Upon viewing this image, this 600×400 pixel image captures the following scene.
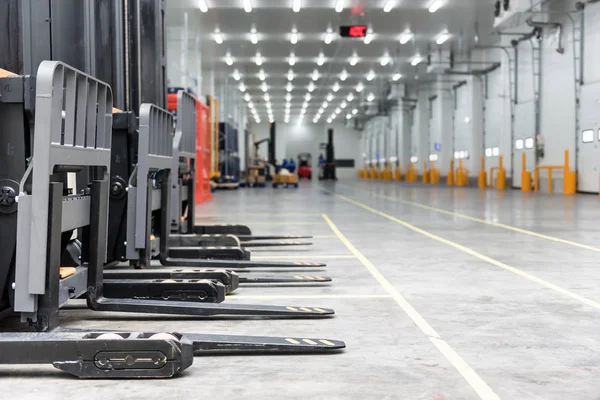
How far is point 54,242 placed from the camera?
3576 millimetres

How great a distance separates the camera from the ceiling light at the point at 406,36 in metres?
29.1

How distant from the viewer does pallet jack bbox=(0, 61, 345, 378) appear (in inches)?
130

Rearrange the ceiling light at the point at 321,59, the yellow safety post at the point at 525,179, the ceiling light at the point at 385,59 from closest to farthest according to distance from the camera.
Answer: the yellow safety post at the point at 525,179
the ceiling light at the point at 321,59
the ceiling light at the point at 385,59

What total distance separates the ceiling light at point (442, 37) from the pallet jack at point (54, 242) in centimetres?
2681

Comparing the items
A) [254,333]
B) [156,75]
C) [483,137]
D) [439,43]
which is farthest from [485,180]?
[254,333]

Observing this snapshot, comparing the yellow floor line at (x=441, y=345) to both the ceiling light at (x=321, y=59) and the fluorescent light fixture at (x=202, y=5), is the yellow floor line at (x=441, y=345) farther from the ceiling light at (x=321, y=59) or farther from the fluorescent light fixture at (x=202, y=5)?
the ceiling light at (x=321, y=59)

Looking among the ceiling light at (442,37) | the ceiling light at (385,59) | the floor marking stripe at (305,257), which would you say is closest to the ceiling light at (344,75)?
the ceiling light at (385,59)

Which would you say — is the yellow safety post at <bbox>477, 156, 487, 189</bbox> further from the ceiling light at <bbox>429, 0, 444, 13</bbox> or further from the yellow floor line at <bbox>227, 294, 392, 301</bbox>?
the yellow floor line at <bbox>227, 294, 392, 301</bbox>

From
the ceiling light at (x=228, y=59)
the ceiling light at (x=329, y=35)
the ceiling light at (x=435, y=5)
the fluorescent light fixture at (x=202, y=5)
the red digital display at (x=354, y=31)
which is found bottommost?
the red digital display at (x=354, y=31)

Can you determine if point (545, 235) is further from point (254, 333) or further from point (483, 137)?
point (483, 137)

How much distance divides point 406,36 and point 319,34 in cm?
364

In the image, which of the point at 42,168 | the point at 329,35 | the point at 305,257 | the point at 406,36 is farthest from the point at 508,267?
the point at 406,36

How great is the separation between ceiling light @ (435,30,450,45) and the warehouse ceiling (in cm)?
11

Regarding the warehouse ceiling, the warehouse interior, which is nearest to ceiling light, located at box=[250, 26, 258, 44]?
the warehouse ceiling
